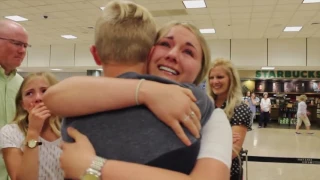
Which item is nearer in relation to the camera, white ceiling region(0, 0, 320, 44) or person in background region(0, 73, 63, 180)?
person in background region(0, 73, 63, 180)

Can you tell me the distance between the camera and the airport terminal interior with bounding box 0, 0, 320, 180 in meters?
7.22

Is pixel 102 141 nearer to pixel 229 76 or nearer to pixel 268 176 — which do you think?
pixel 229 76

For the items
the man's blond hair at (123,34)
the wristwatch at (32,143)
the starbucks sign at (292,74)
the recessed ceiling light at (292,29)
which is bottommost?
the wristwatch at (32,143)

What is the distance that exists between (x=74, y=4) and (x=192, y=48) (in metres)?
7.33

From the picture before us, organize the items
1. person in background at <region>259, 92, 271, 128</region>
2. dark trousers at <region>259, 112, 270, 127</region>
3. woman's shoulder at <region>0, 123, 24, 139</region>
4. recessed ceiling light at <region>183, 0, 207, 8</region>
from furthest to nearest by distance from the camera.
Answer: dark trousers at <region>259, 112, 270, 127</region>
person in background at <region>259, 92, 271, 128</region>
recessed ceiling light at <region>183, 0, 207, 8</region>
woman's shoulder at <region>0, 123, 24, 139</region>

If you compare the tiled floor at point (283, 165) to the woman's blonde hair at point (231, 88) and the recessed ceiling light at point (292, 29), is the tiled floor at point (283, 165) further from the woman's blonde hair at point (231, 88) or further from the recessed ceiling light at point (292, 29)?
the recessed ceiling light at point (292, 29)

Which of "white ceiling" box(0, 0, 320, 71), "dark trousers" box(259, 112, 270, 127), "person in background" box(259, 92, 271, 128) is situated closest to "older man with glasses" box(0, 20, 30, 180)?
"white ceiling" box(0, 0, 320, 71)

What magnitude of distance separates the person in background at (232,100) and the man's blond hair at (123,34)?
1.74 metres

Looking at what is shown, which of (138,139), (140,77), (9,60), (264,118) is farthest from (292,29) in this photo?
(138,139)

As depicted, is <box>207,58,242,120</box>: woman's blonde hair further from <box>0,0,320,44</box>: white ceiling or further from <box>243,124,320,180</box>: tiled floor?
<box>0,0,320,44</box>: white ceiling

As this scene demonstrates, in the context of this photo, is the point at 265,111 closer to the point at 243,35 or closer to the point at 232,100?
the point at 243,35

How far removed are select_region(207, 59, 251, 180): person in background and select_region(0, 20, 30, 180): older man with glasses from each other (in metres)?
1.77

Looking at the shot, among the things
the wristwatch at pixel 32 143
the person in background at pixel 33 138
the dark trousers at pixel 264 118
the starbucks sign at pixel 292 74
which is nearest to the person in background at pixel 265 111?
the dark trousers at pixel 264 118

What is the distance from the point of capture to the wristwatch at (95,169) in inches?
30.2
